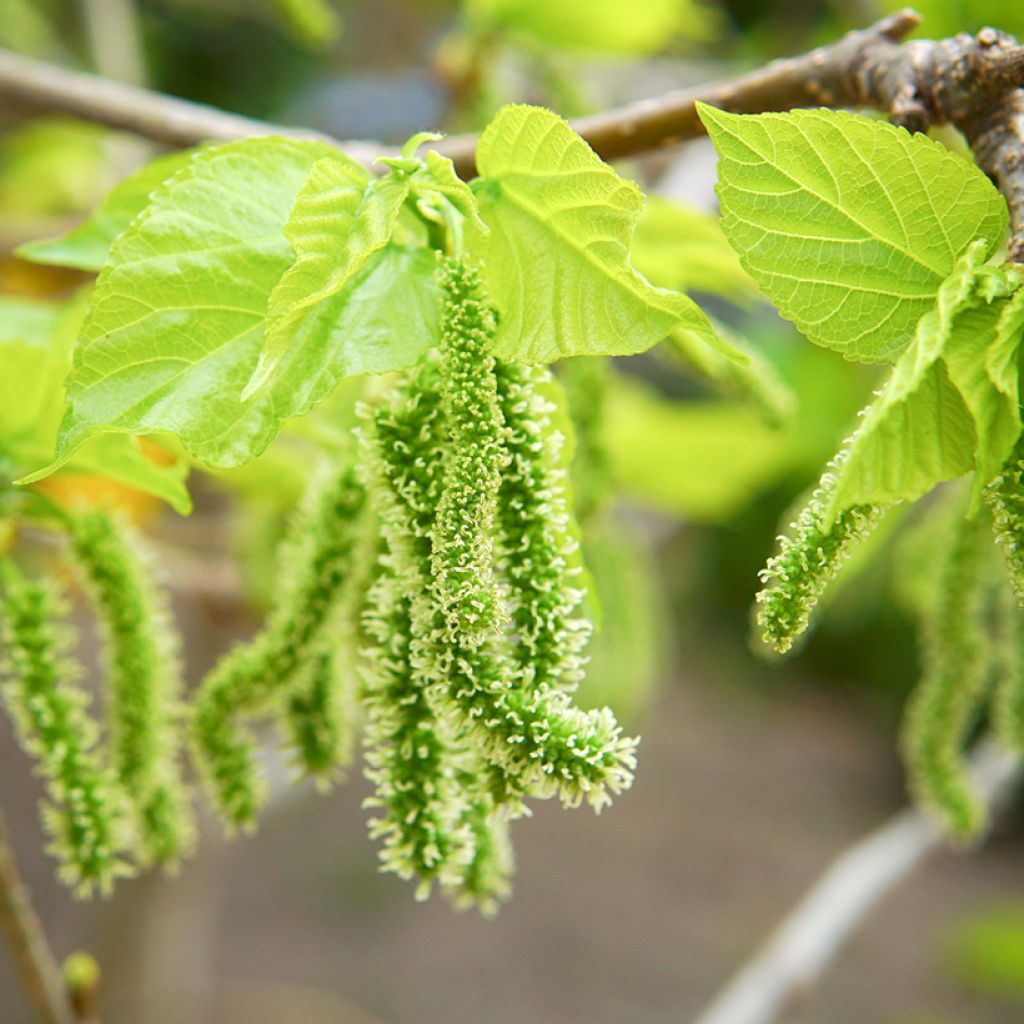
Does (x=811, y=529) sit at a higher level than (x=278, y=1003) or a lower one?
higher

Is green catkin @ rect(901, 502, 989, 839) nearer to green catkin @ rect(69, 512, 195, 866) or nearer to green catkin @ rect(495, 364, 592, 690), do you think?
green catkin @ rect(495, 364, 592, 690)

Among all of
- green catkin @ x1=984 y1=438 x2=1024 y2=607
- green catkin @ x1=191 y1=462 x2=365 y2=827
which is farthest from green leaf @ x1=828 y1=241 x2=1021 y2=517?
green catkin @ x1=191 y1=462 x2=365 y2=827

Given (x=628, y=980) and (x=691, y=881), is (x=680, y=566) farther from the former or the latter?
(x=628, y=980)

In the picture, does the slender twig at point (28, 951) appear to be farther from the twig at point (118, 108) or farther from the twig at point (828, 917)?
the twig at point (828, 917)

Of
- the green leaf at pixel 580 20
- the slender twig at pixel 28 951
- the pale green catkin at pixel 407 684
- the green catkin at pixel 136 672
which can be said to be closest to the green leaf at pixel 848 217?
the pale green catkin at pixel 407 684

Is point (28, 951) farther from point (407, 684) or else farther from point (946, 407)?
point (946, 407)

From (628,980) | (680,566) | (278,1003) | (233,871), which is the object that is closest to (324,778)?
(278,1003)

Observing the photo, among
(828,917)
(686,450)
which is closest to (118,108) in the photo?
(686,450)
